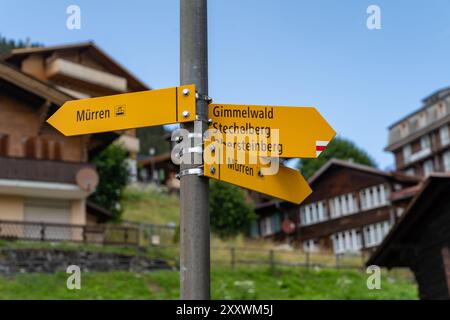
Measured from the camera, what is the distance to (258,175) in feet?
17.3

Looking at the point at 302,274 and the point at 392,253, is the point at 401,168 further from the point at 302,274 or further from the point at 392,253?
the point at 392,253

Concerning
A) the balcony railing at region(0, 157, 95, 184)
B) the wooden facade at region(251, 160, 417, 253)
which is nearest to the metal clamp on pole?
the balcony railing at region(0, 157, 95, 184)

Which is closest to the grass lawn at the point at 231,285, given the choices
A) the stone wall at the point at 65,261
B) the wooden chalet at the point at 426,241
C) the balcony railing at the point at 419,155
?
the stone wall at the point at 65,261

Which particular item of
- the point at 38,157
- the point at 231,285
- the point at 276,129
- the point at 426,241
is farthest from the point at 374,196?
the point at 276,129

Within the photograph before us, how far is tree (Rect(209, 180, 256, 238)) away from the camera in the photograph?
1802 inches

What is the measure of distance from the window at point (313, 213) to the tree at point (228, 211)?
27.6 ft

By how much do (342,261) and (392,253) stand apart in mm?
18300

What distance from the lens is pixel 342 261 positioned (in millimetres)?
38312

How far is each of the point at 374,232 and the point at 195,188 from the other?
47064 millimetres

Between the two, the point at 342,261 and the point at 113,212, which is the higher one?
the point at 113,212

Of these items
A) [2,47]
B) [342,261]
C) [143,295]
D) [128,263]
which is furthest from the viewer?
[2,47]

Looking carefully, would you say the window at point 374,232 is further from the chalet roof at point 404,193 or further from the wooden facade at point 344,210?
the chalet roof at point 404,193

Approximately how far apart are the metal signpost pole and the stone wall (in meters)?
22.9

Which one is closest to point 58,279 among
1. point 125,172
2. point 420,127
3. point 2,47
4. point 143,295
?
point 143,295
